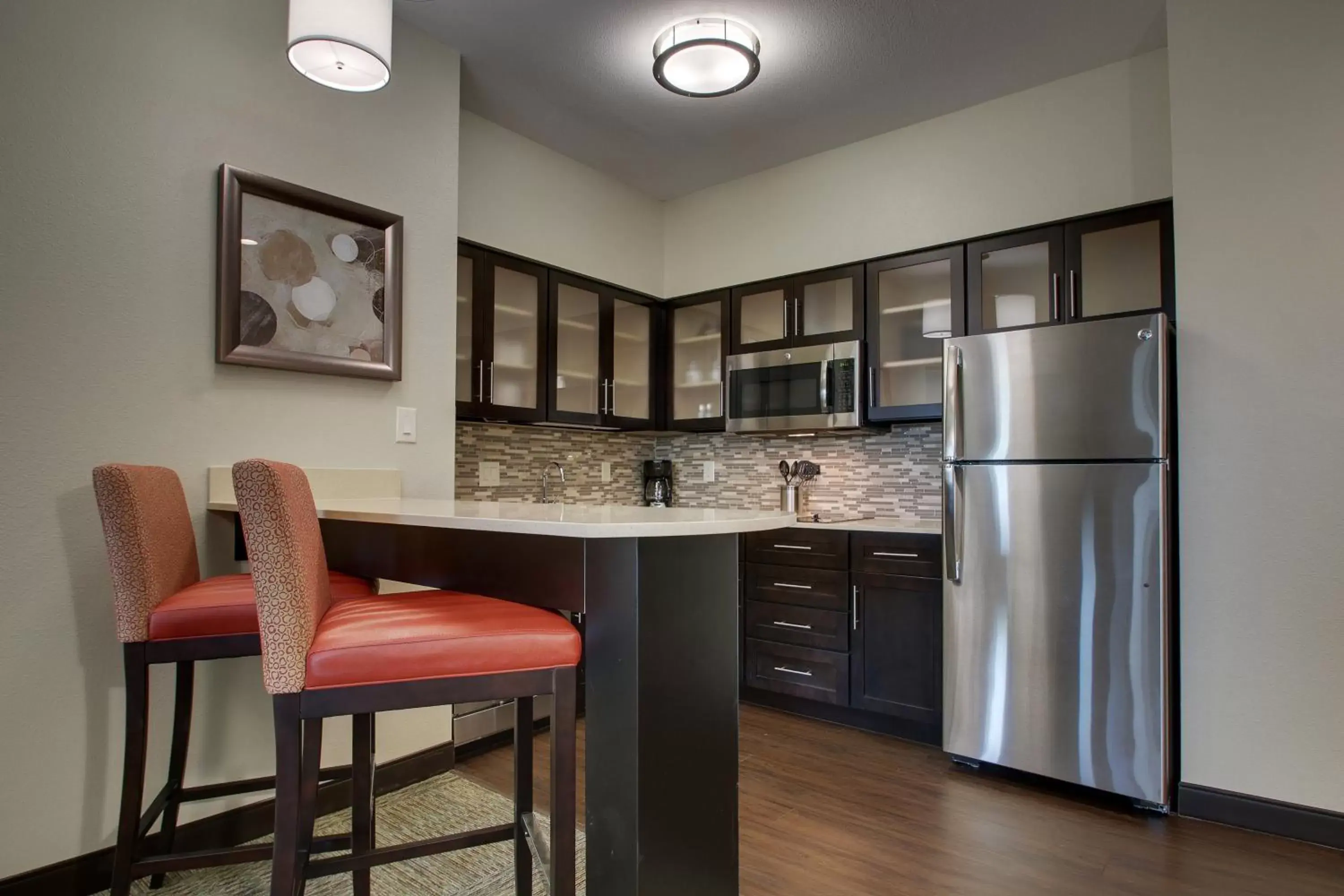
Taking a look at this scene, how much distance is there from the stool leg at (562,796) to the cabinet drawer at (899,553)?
2.09 metres

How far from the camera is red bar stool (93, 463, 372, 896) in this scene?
1504 millimetres

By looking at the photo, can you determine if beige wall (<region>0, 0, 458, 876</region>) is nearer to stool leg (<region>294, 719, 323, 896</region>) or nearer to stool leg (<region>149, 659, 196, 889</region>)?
stool leg (<region>149, 659, 196, 889</region>)

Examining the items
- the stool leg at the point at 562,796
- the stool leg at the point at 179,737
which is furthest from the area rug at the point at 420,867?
the stool leg at the point at 562,796

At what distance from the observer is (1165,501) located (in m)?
2.29

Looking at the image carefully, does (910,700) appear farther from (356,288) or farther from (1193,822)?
(356,288)

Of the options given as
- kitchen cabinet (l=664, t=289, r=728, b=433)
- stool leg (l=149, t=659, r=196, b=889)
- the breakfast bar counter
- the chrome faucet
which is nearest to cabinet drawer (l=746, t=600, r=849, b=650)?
kitchen cabinet (l=664, t=289, r=728, b=433)

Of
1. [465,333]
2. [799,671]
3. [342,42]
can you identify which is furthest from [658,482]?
[342,42]

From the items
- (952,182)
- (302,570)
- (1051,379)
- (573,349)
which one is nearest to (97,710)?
(302,570)

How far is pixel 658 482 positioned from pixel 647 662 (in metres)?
3.08

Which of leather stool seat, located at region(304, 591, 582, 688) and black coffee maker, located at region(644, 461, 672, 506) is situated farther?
black coffee maker, located at region(644, 461, 672, 506)

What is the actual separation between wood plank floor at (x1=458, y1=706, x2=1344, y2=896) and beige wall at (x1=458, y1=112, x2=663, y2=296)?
91.8 inches

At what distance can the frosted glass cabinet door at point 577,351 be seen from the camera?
3533mm

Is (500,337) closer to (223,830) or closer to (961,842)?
(223,830)

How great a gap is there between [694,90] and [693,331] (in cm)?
158
